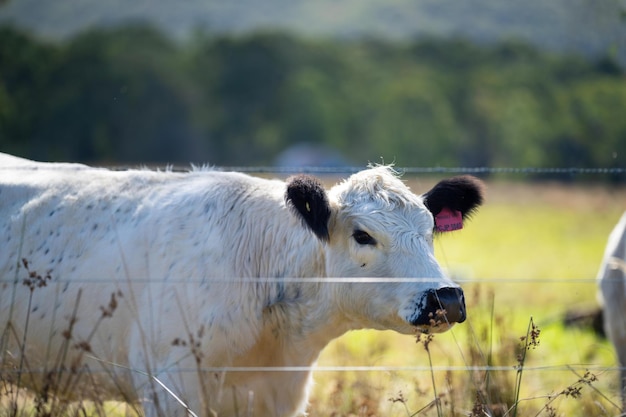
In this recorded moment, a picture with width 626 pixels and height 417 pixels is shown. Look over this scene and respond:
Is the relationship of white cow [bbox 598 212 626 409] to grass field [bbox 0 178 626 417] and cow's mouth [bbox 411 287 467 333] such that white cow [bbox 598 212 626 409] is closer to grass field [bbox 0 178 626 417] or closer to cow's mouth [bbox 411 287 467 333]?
grass field [bbox 0 178 626 417]

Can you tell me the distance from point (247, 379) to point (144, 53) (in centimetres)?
10471

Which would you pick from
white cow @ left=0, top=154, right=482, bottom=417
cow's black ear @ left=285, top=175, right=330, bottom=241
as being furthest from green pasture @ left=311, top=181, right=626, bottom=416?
cow's black ear @ left=285, top=175, right=330, bottom=241

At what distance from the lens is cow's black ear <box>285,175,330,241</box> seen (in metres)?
5.84

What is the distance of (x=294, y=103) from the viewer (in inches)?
4107

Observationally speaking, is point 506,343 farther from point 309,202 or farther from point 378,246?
point 309,202

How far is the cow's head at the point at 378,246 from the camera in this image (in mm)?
5598

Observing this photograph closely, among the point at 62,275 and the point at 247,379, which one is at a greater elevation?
the point at 62,275

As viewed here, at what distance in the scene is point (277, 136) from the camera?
9656cm

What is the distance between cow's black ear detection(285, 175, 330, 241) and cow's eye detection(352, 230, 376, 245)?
0.68ft

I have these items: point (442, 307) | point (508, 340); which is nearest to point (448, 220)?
Result: point (442, 307)

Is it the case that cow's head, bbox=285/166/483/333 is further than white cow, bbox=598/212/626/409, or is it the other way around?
white cow, bbox=598/212/626/409

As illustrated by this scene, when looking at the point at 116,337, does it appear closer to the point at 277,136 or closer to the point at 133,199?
the point at 133,199

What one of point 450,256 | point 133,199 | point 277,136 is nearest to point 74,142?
point 277,136

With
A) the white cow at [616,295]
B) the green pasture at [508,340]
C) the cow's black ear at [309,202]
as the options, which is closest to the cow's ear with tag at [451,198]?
the green pasture at [508,340]
